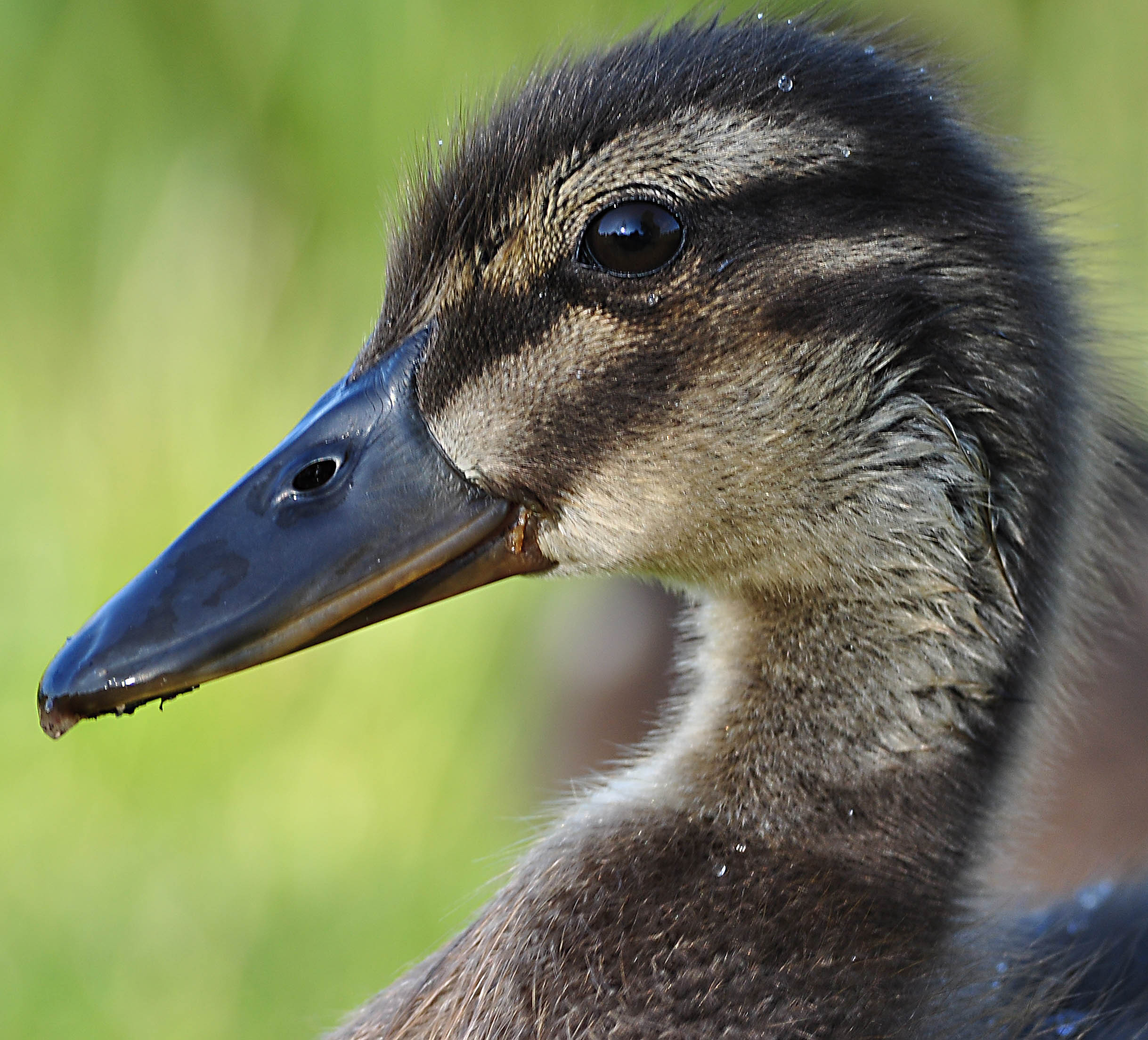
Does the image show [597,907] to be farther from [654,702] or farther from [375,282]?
[375,282]

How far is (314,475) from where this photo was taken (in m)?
1.46

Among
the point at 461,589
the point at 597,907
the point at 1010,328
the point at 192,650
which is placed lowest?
the point at 597,907

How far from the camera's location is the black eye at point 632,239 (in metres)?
1.40

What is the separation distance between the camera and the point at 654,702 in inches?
115

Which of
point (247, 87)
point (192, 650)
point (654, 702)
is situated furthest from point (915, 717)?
point (247, 87)

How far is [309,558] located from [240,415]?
225 centimetres

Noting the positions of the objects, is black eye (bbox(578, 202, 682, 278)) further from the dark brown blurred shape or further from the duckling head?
the dark brown blurred shape

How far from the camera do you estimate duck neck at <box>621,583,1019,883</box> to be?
1.43 meters

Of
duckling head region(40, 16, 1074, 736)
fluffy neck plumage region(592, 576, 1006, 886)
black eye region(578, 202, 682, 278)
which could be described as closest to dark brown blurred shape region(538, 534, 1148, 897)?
fluffy neck plumage region(592, 576, 1006, 886)

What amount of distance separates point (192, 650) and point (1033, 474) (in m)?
0.78

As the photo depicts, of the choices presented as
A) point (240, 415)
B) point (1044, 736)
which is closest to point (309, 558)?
point (1044, 736)

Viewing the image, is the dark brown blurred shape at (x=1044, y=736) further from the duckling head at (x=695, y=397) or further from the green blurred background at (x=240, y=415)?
the duckling head at (x=695, y=397)

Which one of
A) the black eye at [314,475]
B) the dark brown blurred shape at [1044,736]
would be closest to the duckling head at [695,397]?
the black eye at [314,475]

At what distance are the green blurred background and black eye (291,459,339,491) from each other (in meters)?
1.50
